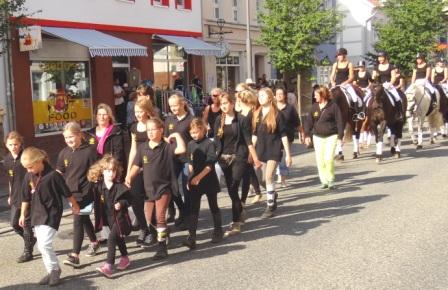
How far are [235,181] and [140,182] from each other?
1294 mm

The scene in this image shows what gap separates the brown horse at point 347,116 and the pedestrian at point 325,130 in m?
2.63

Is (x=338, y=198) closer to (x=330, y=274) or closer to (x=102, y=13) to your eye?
(x=330, y=274)

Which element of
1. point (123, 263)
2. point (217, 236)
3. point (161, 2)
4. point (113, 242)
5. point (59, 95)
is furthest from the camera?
point (161, 2)

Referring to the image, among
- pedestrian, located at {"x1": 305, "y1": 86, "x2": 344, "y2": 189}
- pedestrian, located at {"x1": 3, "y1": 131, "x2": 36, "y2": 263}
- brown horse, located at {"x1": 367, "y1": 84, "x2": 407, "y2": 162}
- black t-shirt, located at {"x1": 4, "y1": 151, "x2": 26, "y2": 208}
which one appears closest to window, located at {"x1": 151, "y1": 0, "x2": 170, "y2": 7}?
brown horse, located at {"x1": 367, "y1": 84, "x2": 407, "y2": 162}

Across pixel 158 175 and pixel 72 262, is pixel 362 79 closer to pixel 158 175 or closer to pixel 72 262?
pixel 158 175

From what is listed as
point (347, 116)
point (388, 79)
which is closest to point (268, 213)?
point (347, 116)

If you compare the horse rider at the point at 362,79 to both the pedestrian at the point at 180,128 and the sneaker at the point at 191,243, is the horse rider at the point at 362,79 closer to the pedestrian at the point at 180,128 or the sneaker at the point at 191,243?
the pedestrian at the point at 180,128

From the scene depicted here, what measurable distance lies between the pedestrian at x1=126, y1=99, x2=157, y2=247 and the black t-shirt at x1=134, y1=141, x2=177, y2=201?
0.28 meters

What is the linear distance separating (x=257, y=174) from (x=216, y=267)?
4.28 meters

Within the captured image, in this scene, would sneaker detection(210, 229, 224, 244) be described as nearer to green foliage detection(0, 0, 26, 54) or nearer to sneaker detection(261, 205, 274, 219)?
sneaker detection(261, 205, 274, 219)

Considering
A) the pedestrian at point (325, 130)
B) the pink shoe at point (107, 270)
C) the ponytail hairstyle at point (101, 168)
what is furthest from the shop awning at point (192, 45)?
the pink shoe at point (107, 270)

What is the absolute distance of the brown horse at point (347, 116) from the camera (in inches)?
528

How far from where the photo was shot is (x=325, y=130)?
10398 millimetres

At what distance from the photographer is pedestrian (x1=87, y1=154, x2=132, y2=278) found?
6.30 metres
